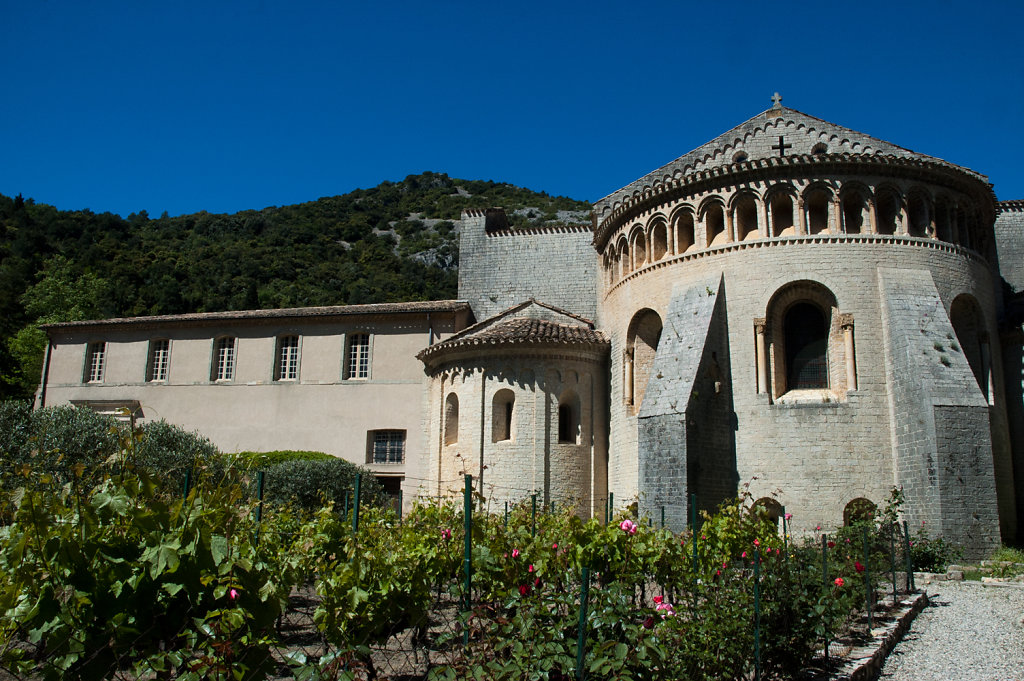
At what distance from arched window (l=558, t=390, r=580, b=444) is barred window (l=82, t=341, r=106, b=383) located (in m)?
19.4

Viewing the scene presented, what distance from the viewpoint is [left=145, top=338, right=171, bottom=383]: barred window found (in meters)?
29.8

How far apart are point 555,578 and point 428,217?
287 ft

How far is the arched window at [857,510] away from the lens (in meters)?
17.0

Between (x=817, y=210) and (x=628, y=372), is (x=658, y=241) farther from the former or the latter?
(x=817, y=210)

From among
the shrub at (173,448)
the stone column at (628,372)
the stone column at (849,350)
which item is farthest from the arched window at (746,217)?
the shrub at (173,448)

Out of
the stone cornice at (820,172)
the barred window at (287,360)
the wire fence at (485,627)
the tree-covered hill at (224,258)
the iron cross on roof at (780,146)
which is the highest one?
the tree-covered hill at (224,258)

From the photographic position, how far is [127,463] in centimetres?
520

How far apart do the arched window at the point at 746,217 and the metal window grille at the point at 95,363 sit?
24759mm

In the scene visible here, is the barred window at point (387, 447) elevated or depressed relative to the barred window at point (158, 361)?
depressed

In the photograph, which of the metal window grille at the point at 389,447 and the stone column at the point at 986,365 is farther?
the metal window grille at the point at 389,447

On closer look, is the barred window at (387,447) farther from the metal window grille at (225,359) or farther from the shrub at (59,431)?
the shrub at (59,431)

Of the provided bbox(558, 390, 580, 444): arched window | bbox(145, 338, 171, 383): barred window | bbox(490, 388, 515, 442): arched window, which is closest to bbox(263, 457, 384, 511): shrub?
bbox(490, 388, 515, 442): arched window

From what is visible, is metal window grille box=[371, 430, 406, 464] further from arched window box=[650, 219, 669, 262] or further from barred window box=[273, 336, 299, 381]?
arched window box=[650, 219, 669, 262]

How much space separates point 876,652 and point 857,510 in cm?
876
